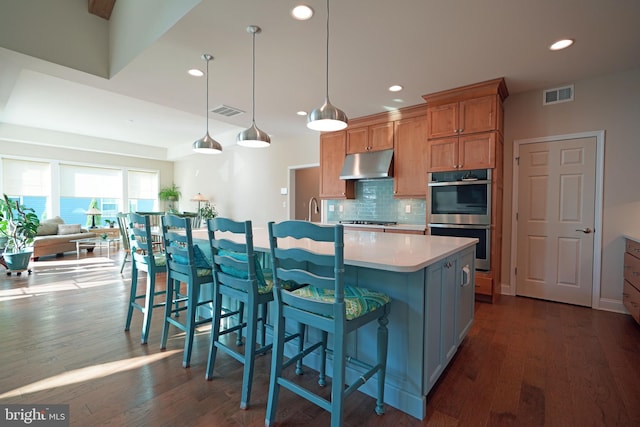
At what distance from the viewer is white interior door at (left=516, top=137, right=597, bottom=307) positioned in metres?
3.30

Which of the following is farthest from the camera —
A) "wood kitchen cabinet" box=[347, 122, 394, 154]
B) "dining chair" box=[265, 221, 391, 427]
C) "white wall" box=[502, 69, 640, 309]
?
"wood kitchen cabinet" box=[347, 122, 394, 154]

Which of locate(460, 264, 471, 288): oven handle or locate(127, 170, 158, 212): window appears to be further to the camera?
locate(127, 170, 158, 212): window

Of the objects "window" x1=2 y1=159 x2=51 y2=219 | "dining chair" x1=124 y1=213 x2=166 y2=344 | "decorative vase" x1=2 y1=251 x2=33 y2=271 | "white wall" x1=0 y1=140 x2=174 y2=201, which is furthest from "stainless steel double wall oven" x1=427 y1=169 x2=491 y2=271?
"window" x1=2 y1=159 x2=51 y2=219

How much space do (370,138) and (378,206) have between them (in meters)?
1.12

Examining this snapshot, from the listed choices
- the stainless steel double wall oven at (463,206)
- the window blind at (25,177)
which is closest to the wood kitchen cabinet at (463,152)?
the stainless steel double wall oven at (463,206)

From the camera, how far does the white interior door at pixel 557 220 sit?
3303mm

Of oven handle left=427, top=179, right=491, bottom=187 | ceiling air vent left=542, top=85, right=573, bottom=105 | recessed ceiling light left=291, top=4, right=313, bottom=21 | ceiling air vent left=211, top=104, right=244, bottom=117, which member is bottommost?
oven handle left=427, top=179, right=491, bottom=187

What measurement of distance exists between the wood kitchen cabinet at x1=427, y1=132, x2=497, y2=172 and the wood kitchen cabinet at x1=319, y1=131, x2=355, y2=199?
154 cm

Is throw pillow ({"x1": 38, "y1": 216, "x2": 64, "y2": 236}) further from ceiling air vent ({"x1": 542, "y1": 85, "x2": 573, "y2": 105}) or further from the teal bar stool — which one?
ceiling air vent ({"x1": 542, "y1": 85, "x2": 573, "y2": 105})

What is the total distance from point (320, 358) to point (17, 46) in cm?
400

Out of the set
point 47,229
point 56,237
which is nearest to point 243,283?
point 56,237

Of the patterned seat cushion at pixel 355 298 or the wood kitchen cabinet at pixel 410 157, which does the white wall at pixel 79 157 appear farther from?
the patterned seat cushion at pixel 355 298

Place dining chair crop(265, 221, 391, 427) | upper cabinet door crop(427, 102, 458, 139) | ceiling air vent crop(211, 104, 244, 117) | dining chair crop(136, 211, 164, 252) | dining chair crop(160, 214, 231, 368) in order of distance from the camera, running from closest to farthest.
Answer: dining chair crop(265, 221, 391, 427)
dining chair crop(160, 214, 231, 368)
upper cabinet door crop(427, 102, 458, 139)
dining chair crop(136, 211, 164, 252)
ceiling air vent crop(211, 104, 244, 117)

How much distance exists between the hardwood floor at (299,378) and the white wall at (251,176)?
387 centimetres
